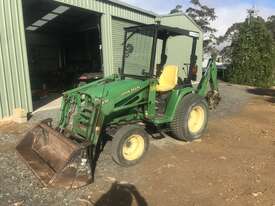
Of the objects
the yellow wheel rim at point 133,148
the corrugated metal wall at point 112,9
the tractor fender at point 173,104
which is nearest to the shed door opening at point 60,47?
the corrugated metal wall at point 112,9

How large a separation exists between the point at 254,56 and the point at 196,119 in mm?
12815

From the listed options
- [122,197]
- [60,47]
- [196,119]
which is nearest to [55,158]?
[122,197]

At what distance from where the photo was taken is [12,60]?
7.61m

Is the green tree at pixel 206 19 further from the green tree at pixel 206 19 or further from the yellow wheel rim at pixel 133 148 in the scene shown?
the yellow wheel rim at pixel 133 148

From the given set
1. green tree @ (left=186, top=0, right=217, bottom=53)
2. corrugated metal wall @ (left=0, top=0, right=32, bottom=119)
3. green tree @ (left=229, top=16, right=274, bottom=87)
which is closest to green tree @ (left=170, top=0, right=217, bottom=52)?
green tree @ (left=186, top=0, right=217, bottom=53)

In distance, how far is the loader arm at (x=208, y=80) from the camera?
679cm

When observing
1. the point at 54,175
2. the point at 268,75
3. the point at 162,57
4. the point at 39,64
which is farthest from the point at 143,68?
the point at 268,75

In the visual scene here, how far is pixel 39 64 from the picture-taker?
53.2ft

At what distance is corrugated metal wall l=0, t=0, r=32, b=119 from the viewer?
24.3ft

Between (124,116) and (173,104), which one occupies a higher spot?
(173,104)

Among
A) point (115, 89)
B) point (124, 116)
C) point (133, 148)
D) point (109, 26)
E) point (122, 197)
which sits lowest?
point (122, 197)

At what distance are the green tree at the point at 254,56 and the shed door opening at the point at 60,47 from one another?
8.50 metres

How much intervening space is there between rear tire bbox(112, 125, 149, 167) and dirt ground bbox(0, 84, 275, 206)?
0.14 m

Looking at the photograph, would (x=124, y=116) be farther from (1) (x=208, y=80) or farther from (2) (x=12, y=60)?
(2) (x=12, y=60)
